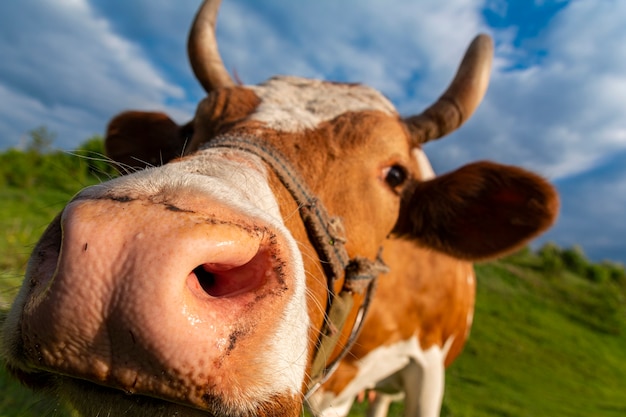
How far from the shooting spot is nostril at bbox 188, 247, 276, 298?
120cm

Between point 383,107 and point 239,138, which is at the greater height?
point 383,107

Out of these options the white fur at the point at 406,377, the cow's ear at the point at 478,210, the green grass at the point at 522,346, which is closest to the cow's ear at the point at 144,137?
the green grass at the point at 522,346

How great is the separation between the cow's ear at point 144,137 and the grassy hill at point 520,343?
539 millimetres

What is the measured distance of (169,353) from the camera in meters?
1.11

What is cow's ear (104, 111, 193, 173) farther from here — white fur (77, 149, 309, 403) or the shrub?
the shrub

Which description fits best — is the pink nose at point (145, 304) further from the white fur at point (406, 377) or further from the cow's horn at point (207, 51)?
the white fur at point (406, 377)

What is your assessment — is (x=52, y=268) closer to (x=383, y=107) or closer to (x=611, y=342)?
(x=383, y=107)

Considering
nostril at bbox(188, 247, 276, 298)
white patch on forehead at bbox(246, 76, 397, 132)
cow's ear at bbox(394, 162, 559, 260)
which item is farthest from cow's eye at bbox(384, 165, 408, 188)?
nostril at bbox(188, 247, 276, 298)

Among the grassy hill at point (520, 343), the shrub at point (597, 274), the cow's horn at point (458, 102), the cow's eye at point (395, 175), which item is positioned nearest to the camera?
the cow's eye at point (395, 175)

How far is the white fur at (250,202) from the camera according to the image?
4.24 feet

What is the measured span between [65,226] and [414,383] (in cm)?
392

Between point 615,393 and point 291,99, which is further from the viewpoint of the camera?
point 615,393

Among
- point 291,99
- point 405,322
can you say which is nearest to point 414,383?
point 405,322

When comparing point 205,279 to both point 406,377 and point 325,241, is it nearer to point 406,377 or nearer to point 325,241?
point 325,241
